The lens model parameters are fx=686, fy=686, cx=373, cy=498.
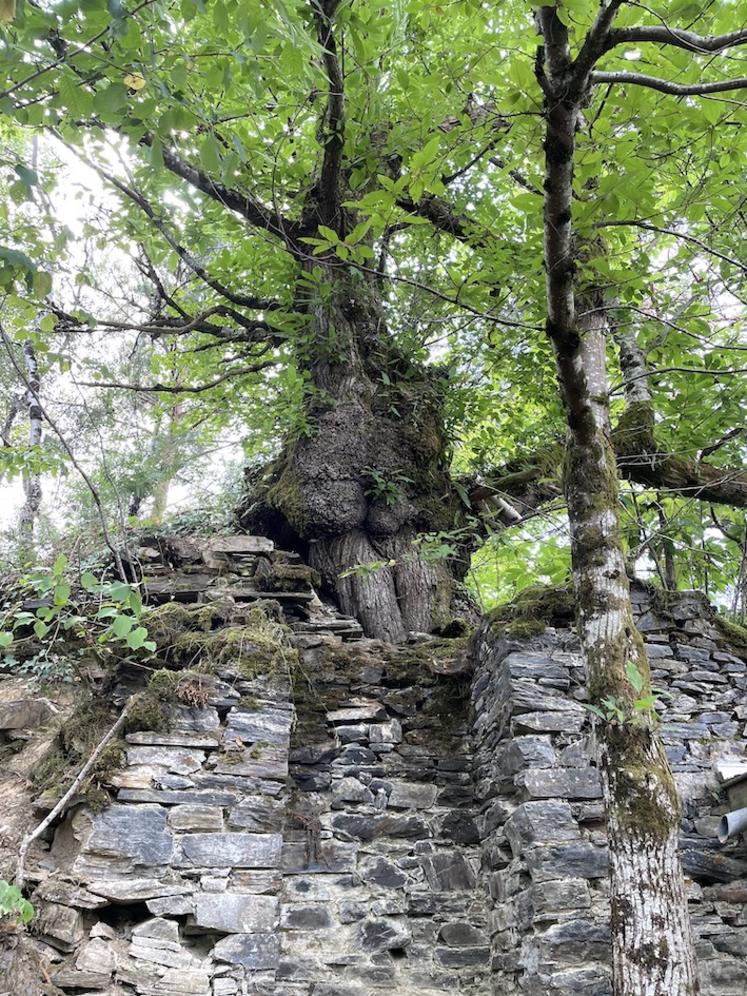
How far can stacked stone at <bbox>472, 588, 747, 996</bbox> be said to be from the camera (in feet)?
9.71

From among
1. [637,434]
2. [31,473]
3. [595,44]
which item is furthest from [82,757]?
[637,434]

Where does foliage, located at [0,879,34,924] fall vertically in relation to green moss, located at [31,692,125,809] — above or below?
below

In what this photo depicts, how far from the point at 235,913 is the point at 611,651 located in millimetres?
1858

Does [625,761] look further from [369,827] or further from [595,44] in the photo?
[595,44]

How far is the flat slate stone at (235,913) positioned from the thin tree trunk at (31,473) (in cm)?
337

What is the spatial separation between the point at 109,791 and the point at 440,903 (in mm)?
1759

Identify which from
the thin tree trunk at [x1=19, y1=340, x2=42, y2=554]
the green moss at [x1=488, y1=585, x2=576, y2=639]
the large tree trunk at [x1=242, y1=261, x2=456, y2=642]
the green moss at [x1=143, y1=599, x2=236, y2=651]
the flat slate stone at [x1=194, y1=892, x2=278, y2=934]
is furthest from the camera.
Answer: the thin tree trunk at [x1=19, y1=340, x2=42, y2=554]

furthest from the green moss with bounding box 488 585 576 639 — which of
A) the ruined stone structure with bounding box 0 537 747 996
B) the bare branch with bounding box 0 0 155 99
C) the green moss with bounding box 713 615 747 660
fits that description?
the bare branch with bounding box 0 0 155 99

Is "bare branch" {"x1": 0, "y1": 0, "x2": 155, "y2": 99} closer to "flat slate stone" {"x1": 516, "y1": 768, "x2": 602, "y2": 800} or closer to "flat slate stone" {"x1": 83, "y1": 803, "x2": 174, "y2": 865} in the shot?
"flat slate stone" {"x1": 83, "y1": 803, "x2": 174, "y2": 865}

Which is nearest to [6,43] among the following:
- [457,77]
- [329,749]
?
[457,77]

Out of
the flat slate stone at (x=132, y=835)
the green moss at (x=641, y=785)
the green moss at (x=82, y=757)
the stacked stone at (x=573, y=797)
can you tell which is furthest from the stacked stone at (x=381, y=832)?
the green moss at (x=641, y=785)

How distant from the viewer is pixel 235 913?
2.80 metres

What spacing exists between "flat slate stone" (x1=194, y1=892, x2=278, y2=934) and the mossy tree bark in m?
1.37

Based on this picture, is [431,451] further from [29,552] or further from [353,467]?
[29,552]
